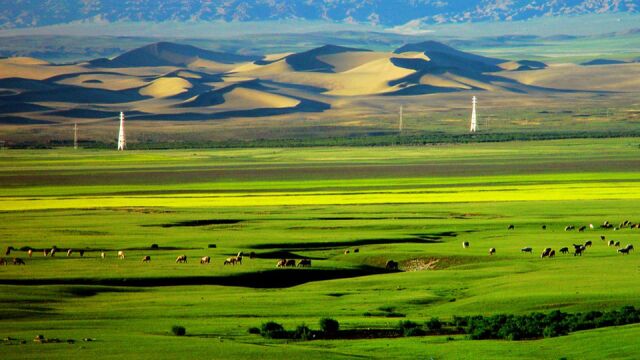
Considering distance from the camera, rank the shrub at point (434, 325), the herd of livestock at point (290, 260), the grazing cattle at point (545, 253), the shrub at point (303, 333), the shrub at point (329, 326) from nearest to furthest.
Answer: the shrub at point (303, 333)
the shrub at point (329, 326)
the shrub at point (434, 325)
the herd of livestock at point (290, 260)
the grazing cattle at point (545, 253)

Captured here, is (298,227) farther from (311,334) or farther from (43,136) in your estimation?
(43,136)

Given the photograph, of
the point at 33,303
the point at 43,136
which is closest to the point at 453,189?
the point at 33,303

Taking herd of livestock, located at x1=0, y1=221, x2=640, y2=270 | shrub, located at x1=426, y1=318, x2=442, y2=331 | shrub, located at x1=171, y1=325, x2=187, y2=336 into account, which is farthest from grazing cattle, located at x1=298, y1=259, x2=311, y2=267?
shrub, located at x1=171, y1=325, x2=187, y2=336

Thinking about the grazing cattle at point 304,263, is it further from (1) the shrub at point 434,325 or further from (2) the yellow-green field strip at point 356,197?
(2) the yellow-green field strip at point 356,197

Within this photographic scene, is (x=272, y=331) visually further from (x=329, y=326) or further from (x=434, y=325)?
(x=434, y=325)

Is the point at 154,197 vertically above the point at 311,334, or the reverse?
the point at 311,334

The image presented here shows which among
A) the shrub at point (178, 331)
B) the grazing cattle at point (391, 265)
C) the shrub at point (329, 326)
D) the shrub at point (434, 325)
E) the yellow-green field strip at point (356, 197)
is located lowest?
the yellow-green field strip at point (356, 197)

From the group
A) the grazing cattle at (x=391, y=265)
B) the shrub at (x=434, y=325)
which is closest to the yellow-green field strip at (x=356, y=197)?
the grazing cattle at (x=391, y=265)
